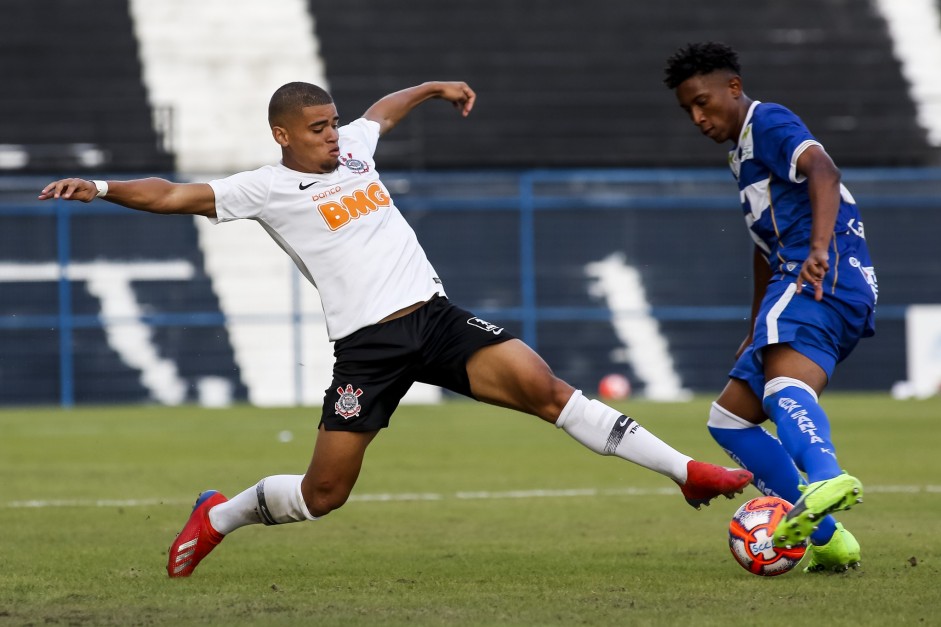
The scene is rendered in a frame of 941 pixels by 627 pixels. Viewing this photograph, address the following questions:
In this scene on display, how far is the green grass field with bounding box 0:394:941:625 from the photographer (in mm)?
4734

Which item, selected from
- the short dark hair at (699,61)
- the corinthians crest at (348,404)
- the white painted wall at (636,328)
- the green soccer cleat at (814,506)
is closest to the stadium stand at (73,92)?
the white painted wall at (636,328)

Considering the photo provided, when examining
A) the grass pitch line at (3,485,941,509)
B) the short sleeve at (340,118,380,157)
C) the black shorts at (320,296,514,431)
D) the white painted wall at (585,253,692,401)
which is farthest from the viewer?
the white painted wall at (585,253,692,401)

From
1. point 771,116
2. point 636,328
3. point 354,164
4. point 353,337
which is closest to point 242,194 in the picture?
point 354,164

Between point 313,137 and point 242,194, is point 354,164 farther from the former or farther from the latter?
point 242,194

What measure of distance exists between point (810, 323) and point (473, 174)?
46.9 feet

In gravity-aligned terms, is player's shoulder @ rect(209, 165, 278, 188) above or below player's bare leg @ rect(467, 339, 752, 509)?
above

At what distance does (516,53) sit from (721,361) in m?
5.79

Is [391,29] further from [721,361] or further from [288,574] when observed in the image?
[288,574]

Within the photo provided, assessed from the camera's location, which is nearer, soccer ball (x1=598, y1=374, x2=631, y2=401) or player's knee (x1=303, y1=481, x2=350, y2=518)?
player's knee (x1=303, y1=481, x2=350, y2=518)

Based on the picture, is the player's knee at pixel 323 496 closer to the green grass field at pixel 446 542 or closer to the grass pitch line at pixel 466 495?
the green grass field at pixel 446 542

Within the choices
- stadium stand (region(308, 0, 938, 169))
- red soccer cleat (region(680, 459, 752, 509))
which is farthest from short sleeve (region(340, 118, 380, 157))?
stadium stand (region(308, 0, 938, 169))

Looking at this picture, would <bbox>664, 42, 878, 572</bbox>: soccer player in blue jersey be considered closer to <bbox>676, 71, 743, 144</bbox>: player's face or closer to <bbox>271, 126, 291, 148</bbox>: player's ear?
<bbox>676, 71, 743, 144</bbox>: player's face

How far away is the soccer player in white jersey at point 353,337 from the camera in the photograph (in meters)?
5.48

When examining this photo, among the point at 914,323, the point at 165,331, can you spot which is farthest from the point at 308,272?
the point at 914,323
